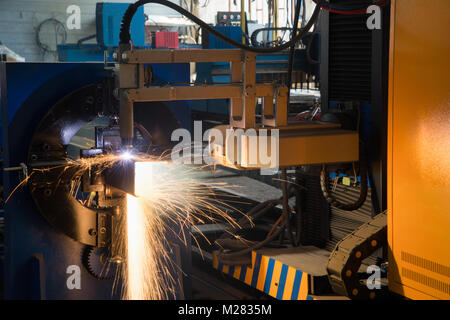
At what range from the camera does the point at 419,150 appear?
2.56m

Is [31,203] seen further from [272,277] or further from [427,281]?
[272,277]

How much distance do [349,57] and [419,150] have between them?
1.20 meters

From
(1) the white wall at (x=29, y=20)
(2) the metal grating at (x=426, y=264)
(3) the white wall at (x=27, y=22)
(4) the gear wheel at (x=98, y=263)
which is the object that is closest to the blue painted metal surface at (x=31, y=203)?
(4) the gear wheel at (x=98, y=263)

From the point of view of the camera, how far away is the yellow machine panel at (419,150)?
96.5 inches

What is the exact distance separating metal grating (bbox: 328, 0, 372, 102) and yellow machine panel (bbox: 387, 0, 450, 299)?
776mm

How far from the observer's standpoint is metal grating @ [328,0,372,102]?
11.4 feet

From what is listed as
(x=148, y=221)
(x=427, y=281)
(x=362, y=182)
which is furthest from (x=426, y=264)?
(x=148, y=221)

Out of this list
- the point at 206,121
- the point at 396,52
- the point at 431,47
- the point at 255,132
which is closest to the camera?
the point at 431,47

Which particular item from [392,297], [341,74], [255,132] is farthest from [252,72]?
[392,297]

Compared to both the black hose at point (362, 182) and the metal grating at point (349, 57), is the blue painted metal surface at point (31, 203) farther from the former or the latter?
the metal grating at point (349, 57)

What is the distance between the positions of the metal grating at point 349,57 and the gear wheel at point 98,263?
166 centimetres

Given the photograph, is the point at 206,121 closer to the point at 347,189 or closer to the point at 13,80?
the point at 347,189

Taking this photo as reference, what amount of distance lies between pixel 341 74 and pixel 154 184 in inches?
60.9

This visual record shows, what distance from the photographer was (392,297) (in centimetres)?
294
